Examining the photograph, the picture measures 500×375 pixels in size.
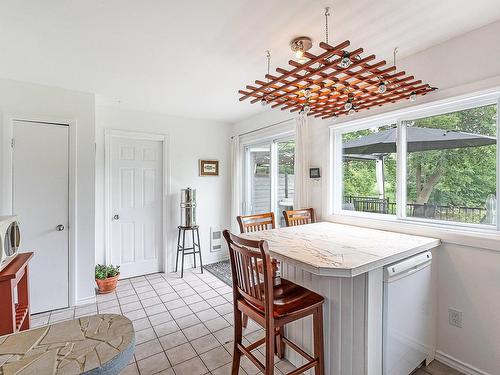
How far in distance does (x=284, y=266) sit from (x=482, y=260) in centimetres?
139

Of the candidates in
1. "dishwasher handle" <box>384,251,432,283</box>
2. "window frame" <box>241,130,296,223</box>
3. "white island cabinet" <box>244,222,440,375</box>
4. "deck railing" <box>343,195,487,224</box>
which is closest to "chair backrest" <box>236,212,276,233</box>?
"white island cabinet" <box>244,222,440,375</box>

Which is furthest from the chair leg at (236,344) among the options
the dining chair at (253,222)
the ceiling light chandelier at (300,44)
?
the ceiling light chandelier at (300,44)

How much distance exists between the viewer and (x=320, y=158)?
10.1 feet

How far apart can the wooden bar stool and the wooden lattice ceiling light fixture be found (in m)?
1.03

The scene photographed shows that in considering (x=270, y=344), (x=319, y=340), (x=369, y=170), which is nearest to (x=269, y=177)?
(x=369, y=170)

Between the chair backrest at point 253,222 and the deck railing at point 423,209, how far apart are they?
0.95 metres

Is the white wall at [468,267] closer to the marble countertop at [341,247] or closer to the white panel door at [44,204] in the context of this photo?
the marble countertop at [341,247]

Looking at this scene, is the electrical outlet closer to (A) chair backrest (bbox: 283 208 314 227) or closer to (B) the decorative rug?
Answer: (A) chair backrest (bbox: 283 208 314 227)

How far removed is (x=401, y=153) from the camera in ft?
8.05

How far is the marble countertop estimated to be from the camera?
144 centimetres

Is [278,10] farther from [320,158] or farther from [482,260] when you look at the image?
[482,260]

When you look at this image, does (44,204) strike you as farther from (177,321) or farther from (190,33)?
(190,33)

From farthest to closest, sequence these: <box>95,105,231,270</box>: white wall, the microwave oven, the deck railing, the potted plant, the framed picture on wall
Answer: the framed picture on wall < <box>95,105,231,270</box>: white wall < the potted plant < the deck railing < the microwave oven

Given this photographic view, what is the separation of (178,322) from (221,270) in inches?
60.5
